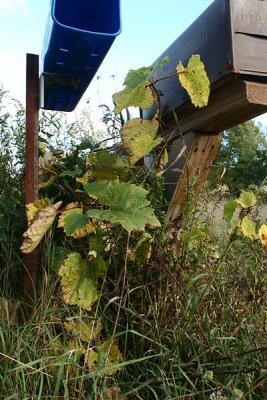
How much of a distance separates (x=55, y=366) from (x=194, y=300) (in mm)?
562

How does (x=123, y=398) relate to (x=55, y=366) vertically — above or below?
below

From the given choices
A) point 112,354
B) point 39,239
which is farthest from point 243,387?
point 39,239

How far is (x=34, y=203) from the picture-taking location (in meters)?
2.10

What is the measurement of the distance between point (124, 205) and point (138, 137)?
32 centimetres

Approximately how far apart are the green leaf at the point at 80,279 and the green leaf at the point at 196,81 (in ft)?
2.30

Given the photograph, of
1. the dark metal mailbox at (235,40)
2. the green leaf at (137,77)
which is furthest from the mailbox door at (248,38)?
the green leaf at (137,77)

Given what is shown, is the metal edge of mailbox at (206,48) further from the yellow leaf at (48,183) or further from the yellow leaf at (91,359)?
the yellow leaf at (91,359)

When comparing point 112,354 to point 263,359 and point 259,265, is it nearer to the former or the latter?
point 263,359

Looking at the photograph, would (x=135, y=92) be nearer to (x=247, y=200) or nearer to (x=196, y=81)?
(x=196, y=81)

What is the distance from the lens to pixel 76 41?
1936 mm

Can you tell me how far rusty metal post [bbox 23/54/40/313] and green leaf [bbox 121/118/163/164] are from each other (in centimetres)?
37

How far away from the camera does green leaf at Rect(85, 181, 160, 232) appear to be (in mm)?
1797

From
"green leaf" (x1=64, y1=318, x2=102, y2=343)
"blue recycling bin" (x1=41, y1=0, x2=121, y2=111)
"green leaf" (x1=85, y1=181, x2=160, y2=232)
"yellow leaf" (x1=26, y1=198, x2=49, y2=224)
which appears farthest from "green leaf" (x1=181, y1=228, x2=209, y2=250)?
"blue recycling bin" (x1=41, y1=0, x2=121, y2=111)

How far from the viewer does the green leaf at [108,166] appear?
2117 millimetres
